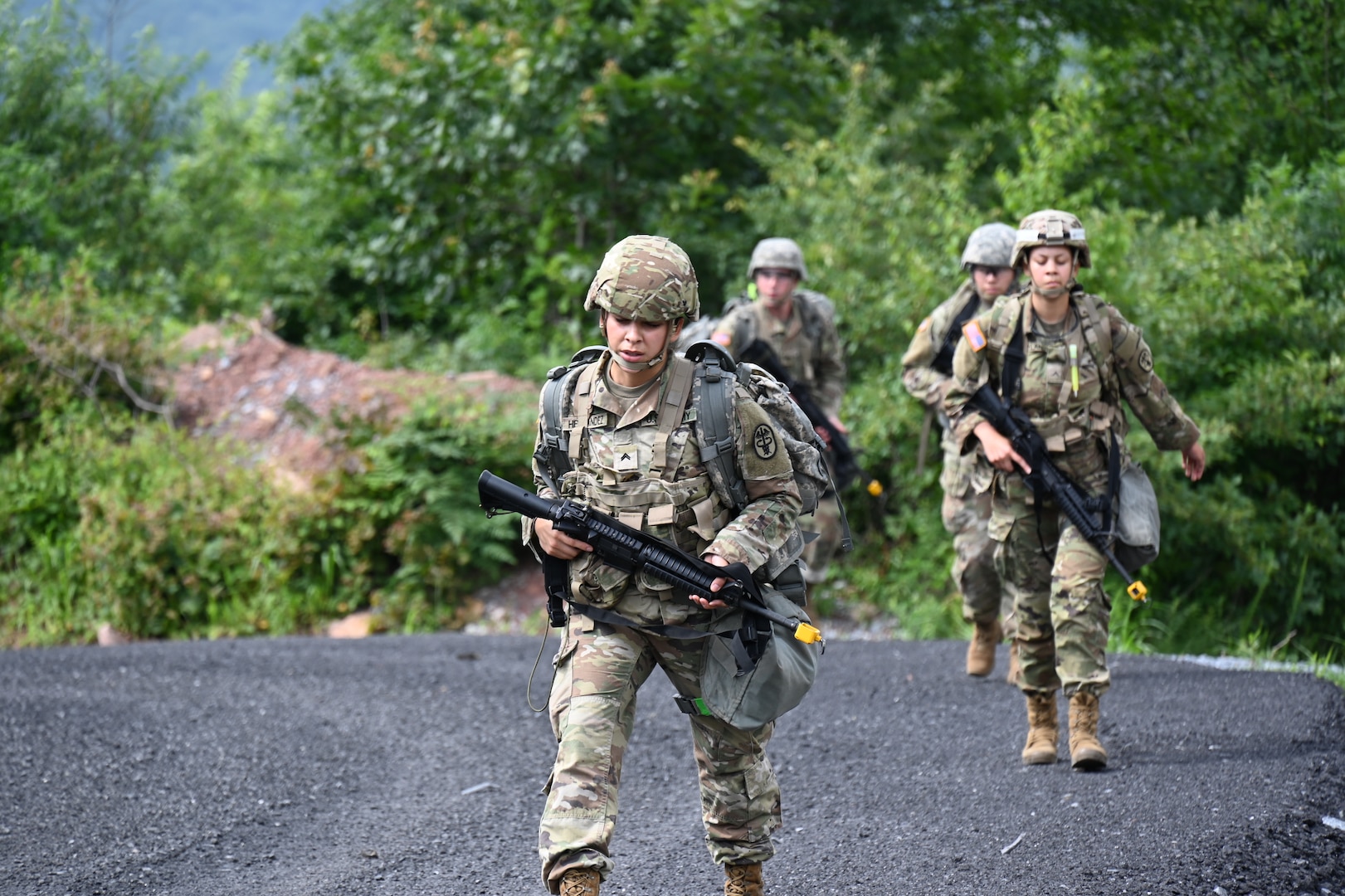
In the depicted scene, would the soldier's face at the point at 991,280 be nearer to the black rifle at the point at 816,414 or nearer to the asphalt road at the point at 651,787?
the black rifle at the point at 816,414

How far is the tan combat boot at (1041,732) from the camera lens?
17.6 feet

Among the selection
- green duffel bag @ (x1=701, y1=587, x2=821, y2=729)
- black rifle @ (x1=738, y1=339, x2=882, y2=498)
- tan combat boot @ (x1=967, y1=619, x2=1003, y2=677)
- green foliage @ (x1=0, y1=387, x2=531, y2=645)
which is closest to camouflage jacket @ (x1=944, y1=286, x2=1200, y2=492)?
black rifle @ (x1=738, y1=339, x2=882, y2=498)

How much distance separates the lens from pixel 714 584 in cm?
356

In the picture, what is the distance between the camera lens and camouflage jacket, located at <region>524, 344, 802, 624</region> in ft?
12.1

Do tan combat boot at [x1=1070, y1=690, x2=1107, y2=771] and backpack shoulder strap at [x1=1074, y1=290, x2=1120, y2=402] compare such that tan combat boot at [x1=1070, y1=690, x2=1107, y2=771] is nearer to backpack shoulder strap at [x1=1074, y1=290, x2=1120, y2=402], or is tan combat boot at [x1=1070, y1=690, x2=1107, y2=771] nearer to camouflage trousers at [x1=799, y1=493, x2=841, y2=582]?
backpack shoulder strap at [x1=1074, y1=290, x2=1120, y2=402]

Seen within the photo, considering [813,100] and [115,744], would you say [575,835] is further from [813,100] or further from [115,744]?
[813,100]

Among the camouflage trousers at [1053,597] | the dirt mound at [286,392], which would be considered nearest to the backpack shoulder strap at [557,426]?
the camouflage trousers at [1053,597]

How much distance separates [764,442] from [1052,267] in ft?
6.76

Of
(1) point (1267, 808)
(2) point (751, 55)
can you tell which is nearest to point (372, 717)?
(1) point (1267, 808)

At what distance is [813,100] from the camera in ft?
40.4

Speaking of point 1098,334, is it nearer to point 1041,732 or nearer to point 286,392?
point 1041,732

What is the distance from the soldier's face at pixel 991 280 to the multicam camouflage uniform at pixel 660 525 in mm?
3253

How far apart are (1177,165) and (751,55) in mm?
3748

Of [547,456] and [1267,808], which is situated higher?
[547,456]
